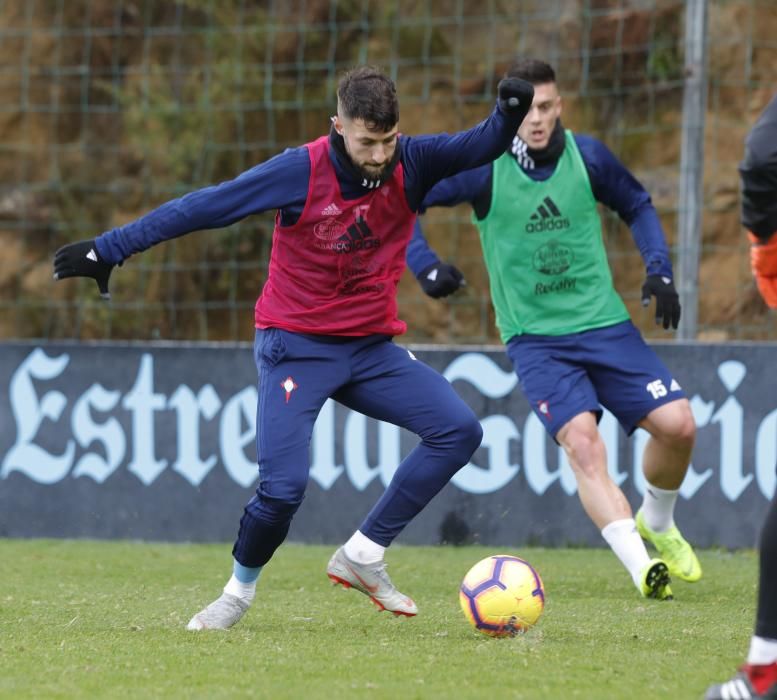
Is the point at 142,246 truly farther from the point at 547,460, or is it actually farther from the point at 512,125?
the point at 547,460

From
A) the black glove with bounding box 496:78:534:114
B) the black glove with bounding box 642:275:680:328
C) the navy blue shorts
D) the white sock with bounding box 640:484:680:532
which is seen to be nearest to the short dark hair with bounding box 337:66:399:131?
the black glove with bounding box 496:78:534:114

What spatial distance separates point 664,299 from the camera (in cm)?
632

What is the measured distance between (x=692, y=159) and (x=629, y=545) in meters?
3.68

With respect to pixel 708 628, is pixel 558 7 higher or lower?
higher

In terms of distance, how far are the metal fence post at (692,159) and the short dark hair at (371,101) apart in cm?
433

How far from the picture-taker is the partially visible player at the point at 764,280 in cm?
357

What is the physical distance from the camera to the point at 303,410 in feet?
17.1

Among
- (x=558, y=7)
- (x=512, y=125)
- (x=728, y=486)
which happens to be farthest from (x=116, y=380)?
(x=558, y=7)

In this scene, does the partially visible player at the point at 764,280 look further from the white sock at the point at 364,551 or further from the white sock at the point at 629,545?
the white sock at the point at 629,545

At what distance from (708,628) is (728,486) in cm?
334

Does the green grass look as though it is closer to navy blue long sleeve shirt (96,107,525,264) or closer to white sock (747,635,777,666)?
white sock (747,635,777,666)

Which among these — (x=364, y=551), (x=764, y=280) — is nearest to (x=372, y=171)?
(x=364, y=551)

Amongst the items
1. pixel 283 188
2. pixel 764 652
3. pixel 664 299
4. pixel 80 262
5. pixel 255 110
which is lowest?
pixel 764 652

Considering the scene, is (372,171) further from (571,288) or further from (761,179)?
(571,288)
